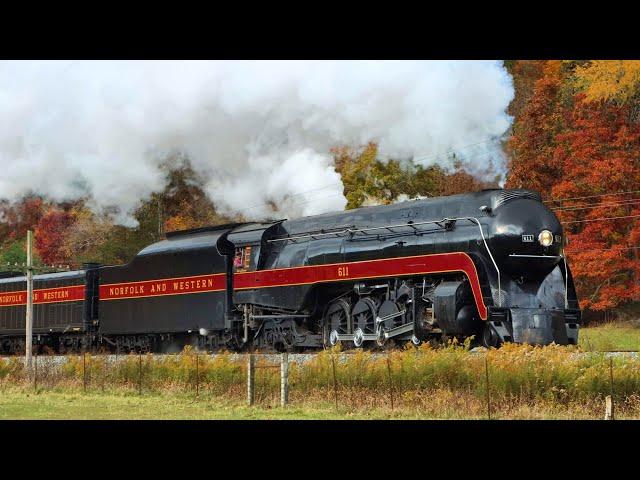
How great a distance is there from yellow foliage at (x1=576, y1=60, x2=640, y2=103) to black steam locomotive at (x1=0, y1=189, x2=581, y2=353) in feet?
55.2

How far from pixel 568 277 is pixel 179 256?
455 inches

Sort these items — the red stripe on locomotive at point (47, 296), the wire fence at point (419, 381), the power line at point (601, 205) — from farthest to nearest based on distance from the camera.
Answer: the power line at point (601, 205) → the red stripe on locomotive at point (47, 296) → the wire fence at point (419, 381)

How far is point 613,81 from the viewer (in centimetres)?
3644

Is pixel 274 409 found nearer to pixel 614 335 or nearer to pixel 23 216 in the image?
pixel 614 335

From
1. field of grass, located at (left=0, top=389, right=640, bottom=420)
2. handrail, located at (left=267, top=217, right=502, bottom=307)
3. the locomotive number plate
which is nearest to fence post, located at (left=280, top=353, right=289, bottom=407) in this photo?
field of grass, located at (left=0, top=389, right=640, bottom=420)

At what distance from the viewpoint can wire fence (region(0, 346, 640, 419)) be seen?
1525cm

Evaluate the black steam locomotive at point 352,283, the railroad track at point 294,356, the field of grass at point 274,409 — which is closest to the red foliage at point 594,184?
the black steam locomotive at point 352,283

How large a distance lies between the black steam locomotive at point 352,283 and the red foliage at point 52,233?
90.1 ft

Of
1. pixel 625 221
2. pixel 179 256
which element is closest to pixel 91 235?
pixel 179 256

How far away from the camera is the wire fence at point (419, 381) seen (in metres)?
15.2

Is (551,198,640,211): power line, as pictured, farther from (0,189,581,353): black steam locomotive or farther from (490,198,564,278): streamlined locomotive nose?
(490,198,564,278): streamlined locomotive nose

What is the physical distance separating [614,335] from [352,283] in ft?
47.2

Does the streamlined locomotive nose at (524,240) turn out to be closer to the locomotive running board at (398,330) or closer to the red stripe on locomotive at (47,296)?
the locomotive running board at (398,330)

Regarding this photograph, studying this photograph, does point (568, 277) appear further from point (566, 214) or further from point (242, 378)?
point (566, 214)
